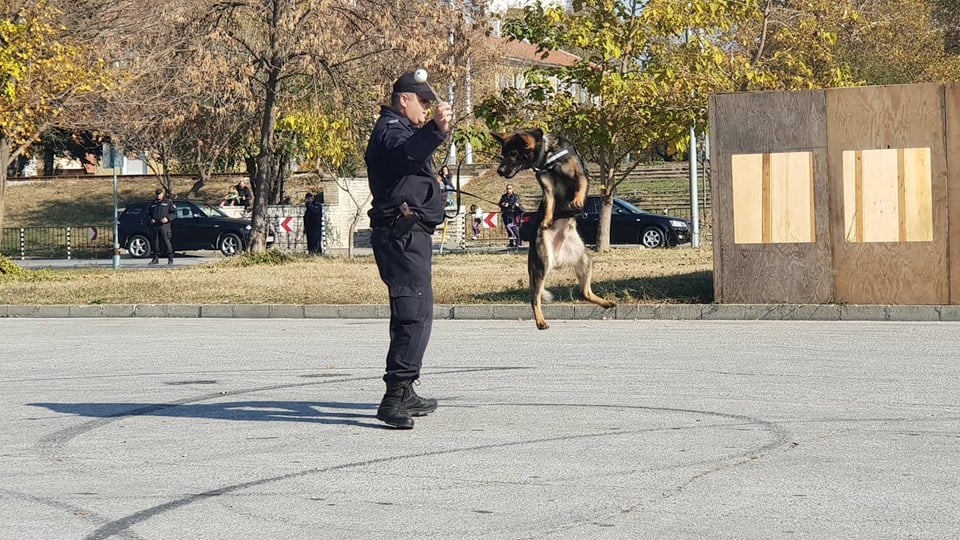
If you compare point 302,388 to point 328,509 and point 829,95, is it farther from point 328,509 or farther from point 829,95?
point 829,95

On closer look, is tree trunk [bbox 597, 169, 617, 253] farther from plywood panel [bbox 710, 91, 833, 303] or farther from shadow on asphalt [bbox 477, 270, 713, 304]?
plywood panel [bbox 710, 91, 833, 303]

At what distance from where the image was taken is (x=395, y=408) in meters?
8.17

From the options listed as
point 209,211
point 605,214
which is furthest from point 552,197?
point 209,211

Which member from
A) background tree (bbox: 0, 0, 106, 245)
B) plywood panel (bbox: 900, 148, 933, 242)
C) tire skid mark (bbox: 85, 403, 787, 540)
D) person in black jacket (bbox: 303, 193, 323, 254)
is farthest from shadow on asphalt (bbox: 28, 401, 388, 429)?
person in black jacket (bbox: 303, 193, 323, 254)

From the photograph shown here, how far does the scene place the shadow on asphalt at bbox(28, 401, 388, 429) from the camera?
8.71 meters

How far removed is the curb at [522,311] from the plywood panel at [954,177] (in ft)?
1.72

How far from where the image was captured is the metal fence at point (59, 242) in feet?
141

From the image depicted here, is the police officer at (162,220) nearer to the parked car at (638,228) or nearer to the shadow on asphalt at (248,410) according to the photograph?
the parked car at (638,228)

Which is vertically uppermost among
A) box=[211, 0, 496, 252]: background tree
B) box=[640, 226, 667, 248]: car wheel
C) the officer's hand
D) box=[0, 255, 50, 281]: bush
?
box=[211, 0, 496, 252]: background tree

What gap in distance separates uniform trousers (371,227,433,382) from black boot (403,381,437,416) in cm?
11

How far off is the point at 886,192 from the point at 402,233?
10491mm

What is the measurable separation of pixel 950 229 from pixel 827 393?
26.9 ft

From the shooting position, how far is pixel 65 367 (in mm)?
12367

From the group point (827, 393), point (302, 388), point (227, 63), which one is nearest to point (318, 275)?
point (227, 63)
